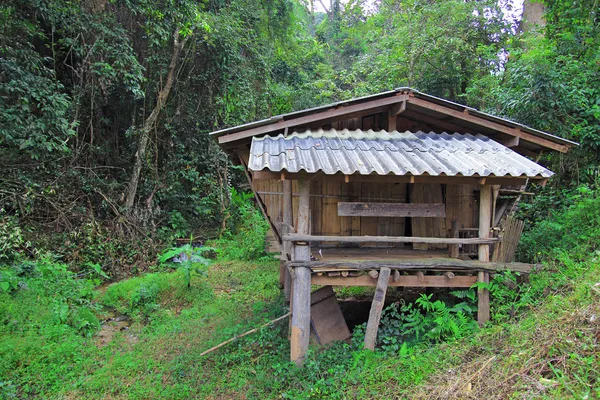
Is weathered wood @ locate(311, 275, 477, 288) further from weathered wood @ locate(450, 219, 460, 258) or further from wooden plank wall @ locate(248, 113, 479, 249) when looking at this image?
wooden plank wall @ locate(248, 113, 479, 249)

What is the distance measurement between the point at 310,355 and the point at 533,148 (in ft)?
18.0

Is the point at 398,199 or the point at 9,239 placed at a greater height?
the point at 398,199

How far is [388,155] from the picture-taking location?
17.6ft

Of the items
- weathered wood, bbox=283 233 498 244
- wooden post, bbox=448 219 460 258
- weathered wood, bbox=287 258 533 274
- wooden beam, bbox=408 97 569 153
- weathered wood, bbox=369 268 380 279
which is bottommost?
weathered wood, bbox=369 268 380 279

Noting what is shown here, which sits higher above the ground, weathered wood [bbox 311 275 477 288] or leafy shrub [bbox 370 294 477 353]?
weathered wood [bbox 311 275 477 288]

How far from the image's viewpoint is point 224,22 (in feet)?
36.2

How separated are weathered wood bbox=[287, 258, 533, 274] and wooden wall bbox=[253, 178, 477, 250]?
0.95 metres

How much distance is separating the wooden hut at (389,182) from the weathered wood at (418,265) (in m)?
0.02

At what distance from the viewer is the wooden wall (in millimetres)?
6473

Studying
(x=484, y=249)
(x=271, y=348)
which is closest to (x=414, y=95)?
(x=484, y=249)

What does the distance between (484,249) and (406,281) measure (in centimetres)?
138

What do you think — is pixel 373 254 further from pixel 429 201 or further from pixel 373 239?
pixel 429 201

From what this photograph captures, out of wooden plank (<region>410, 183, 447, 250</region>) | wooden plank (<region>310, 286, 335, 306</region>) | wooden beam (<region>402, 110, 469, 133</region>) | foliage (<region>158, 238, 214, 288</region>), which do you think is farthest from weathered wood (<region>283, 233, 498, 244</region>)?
foliage (<region>158, 238, 214, 288</region>)

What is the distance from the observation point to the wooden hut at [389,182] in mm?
5062
